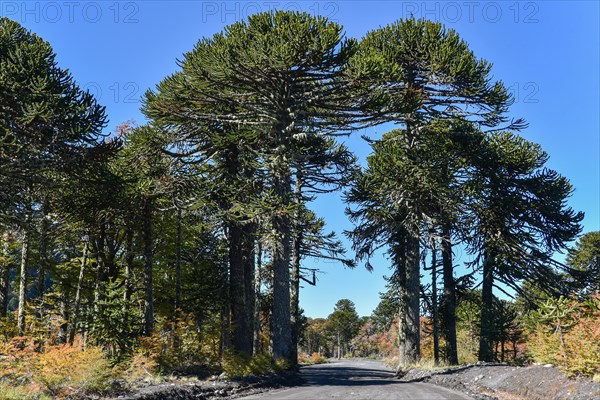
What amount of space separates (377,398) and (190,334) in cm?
881

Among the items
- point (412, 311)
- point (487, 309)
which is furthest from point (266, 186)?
point (487, 309)

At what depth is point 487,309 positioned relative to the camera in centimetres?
2034

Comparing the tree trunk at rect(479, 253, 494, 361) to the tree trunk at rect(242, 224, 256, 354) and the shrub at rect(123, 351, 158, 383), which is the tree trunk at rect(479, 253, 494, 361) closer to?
the tree trunk at rect(242, 224, 256, 354)

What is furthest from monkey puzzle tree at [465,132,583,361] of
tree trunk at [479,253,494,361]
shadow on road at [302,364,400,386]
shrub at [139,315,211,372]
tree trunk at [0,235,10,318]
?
tree trunk at [0,235,10,318]

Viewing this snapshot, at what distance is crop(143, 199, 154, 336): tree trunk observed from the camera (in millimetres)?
15662

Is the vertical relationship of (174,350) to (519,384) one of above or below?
above

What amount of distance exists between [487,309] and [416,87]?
10.5m

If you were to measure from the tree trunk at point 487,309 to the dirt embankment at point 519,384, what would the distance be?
6.11m

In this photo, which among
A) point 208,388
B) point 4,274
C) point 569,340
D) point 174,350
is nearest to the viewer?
point 569,340

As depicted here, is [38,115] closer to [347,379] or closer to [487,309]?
[347,379]

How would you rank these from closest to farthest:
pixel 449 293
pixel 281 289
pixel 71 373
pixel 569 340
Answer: pixel 71 373, pixel 569 340, pixel 281 289, pixel 449 293

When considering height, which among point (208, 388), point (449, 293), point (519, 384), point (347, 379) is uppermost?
point (449, 293)

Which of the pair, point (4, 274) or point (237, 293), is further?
point (4, 274)

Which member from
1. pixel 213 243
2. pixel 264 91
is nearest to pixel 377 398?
pixel 264 91
